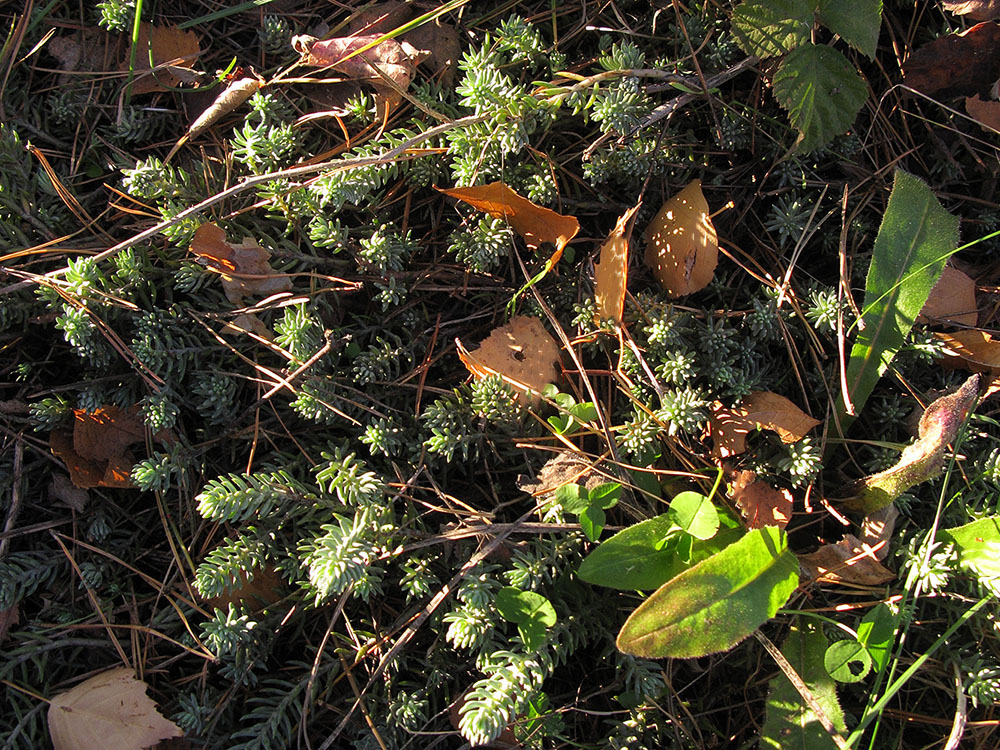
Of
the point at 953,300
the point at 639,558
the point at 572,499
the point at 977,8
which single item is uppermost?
the point at 977,8

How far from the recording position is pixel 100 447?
225 centimetres

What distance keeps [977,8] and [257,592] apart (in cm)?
302

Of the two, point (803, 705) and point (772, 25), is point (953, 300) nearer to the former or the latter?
point (772, 25)

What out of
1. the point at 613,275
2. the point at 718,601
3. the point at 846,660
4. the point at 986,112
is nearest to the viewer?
the point at 718,601

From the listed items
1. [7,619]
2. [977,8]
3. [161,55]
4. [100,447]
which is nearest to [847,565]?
[977,8]

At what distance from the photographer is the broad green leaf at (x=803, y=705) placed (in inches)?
78.9

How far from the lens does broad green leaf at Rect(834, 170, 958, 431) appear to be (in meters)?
2.19

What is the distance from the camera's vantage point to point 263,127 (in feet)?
7.44

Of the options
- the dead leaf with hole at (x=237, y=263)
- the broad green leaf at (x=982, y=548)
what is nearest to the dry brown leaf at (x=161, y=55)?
the dead leaf with hole at (x=237, y=263)

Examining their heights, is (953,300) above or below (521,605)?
above

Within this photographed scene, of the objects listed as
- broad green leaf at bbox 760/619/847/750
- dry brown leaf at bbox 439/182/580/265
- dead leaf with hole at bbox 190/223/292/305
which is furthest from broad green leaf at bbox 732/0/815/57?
broad green leaf at bbox 760/619/847/750

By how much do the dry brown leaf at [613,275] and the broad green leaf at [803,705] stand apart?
3.69 feet

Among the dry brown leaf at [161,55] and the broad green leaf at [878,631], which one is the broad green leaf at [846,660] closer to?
the broad green leaf at [878,631]

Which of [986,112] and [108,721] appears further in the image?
[986,112]
